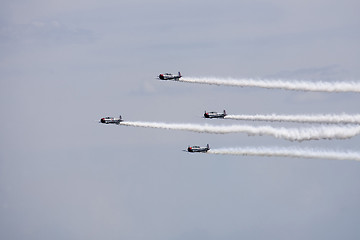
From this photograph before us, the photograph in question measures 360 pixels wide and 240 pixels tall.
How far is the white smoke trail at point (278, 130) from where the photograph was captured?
165000mm

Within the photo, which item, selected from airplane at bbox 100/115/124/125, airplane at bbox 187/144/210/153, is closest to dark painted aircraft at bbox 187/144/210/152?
airplane at bbox 187/144/210/153

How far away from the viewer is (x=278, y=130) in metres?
171

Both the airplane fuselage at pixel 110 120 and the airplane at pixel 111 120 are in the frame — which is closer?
the airplane at pixel 111 120

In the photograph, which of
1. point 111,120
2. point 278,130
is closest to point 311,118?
point 278,130

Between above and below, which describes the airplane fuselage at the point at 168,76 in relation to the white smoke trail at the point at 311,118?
above

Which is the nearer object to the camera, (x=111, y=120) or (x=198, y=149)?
(x=198, y=149)

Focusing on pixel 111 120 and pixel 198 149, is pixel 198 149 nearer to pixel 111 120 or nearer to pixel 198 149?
pixel 198 149

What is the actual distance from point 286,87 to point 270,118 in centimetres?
704

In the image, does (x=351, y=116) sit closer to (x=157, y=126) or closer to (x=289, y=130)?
(x=289, y=130)

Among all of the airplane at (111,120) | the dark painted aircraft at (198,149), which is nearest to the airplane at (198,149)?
the dark painted aircraft at (198,149)

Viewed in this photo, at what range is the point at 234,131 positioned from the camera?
17450cm

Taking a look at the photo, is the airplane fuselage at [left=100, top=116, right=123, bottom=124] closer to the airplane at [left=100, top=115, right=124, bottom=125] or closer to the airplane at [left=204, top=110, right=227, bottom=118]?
the airplane at [left=100, top=115, right=124, bottom=125]

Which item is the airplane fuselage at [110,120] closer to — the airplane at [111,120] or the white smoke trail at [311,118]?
the airplane at [111,120]

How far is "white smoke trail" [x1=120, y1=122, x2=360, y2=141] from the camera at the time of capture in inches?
6496
